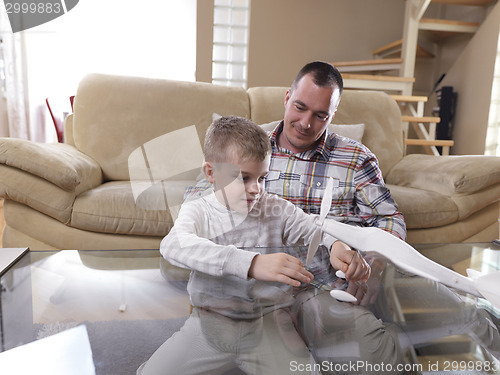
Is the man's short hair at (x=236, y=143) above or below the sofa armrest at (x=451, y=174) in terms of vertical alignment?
above

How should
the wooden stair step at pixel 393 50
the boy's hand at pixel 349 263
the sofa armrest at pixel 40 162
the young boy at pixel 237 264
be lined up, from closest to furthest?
the young boy at pixel 237 264 → the boy's hand at pixel 349 263 → the sofa armrest at pixel 40 162 → the wooden stair step at pixel 393 50

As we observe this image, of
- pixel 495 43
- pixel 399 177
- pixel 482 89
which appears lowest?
pixel 399 177

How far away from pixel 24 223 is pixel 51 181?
7.9 inches

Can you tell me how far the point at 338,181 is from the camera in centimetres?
132

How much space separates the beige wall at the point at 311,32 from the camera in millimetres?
4102

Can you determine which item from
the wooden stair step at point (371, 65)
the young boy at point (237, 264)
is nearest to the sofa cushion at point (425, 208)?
the young boy at point (237, 264)

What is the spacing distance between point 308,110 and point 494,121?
282cm

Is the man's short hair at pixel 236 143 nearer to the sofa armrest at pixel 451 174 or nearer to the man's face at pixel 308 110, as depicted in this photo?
the man's face at pixel 308 110

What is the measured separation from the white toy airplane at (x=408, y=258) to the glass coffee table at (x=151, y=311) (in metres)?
0.05

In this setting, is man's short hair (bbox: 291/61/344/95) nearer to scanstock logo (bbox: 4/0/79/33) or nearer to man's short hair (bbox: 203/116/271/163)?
man's short hair (bbox: 203/116/271/163)

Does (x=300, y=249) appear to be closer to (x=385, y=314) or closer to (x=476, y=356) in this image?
(x=385, y=314)

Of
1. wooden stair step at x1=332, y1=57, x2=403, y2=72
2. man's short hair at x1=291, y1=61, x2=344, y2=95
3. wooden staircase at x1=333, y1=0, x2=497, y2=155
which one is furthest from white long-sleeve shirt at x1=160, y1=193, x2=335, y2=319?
wooden stair step at x1=332, y1=57, x2=403, y2=72

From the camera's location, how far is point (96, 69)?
3.84m

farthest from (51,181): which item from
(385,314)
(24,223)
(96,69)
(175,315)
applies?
(96,69)
